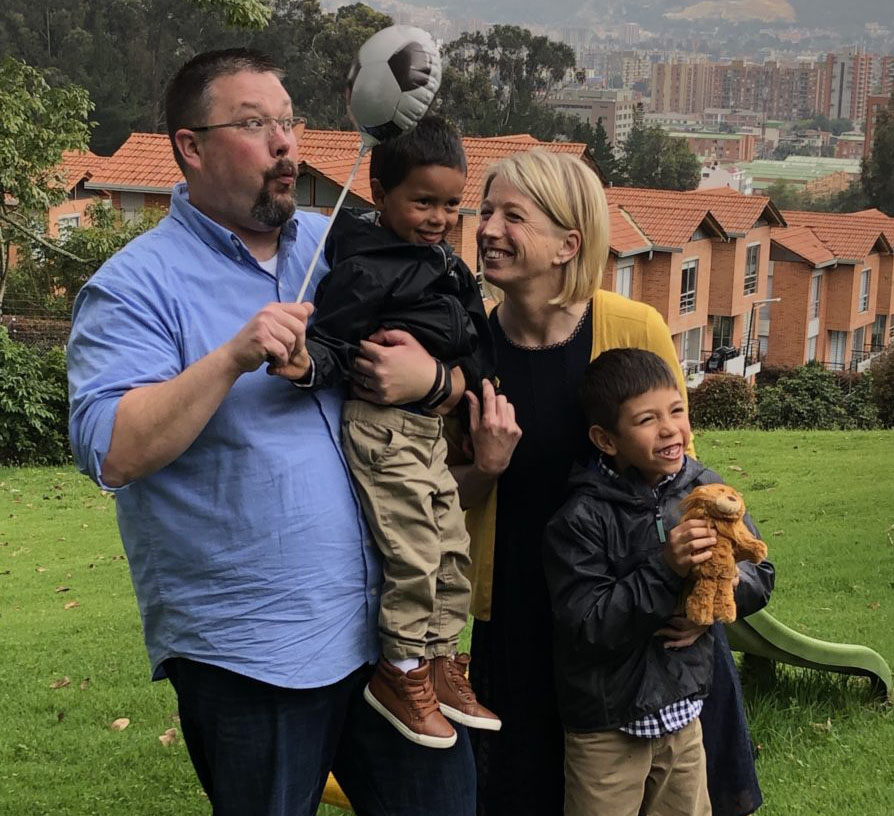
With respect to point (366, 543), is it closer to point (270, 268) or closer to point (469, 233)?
point (270, 268)

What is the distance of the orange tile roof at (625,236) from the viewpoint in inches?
1323

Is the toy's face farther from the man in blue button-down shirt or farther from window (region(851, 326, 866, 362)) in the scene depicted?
window (region(851, 326, 866, 362))

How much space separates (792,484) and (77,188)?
28.1 m

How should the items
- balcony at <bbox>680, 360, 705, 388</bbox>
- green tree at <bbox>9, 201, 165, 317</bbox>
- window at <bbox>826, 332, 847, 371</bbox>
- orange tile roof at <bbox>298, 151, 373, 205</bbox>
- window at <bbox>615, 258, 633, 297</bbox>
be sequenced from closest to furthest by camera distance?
green tree at <bbox>9, 201, 165, 317</bbox> < orange tile roof at <bbox>298, 151, 373, 205</bbox> < window at <bbox>615, 258, 633, 297</bbox> < balcony at <bbox>680, 360, 705, 388</bbox> < window at <bbox>826, 332, 847, 371</bbox>

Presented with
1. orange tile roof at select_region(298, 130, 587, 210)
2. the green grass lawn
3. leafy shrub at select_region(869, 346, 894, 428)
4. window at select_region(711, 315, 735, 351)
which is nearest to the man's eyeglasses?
the green grass lawn

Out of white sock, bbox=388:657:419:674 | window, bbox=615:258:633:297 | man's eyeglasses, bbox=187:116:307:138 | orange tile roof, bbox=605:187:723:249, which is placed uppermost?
man's eyeglasses, bbox=187:116:307:138

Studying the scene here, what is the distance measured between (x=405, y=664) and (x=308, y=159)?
26982 millimetres

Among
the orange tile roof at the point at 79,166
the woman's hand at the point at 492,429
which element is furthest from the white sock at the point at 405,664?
the orange tile roof at the point at 79,166

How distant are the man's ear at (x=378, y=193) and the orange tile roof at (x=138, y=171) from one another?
28523 mm

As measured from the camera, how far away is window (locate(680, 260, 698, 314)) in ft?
125

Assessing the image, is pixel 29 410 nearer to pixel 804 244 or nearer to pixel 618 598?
pixel 618 598

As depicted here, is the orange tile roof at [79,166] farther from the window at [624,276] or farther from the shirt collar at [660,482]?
the shirt collar at [660,482]

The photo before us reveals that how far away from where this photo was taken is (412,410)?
8.66ft

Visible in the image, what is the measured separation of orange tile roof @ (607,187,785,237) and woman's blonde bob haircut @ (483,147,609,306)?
34917 millimetres
